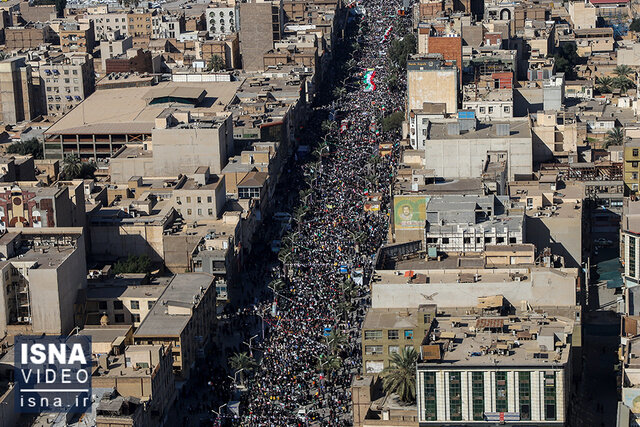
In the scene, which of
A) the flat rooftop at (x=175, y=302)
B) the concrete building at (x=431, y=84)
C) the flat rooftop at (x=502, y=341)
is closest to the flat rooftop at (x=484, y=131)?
the concrete building at (x=431, y=84)

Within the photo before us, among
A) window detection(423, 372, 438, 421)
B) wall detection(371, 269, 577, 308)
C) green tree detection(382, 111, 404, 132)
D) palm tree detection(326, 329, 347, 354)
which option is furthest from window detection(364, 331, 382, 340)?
green tree detection(382, 111, 404, 132)

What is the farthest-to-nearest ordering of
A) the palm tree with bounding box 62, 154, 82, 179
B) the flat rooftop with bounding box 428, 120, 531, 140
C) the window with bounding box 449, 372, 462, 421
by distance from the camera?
the palm tree with bounding box 62, 154, 82, 179, the flat rooftop with bounding box 428, 120, 531, 140, the window with bounding box 449, 372, 462, 421

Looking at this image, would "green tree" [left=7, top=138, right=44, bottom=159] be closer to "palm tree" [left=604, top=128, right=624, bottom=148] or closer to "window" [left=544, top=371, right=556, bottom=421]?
"palm tree" [left=604, top=128, right=624, bottom=148]

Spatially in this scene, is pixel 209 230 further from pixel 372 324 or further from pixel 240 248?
pixel 372 324

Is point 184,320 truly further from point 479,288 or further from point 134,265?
point 479,288

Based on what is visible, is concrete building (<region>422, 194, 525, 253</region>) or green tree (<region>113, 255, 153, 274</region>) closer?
concrete building (<region>422, 194, 525, 253</region>)

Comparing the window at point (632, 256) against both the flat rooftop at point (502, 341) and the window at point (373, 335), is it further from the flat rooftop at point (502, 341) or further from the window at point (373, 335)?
the window at point (373, 335)

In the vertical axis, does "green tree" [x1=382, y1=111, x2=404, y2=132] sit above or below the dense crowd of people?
above
